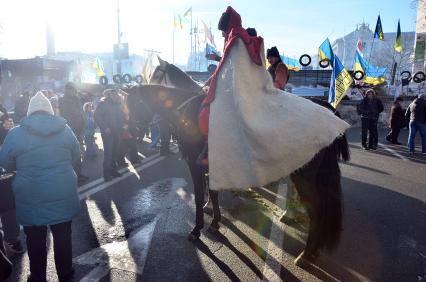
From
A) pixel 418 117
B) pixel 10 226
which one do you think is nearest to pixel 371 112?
pixel 418 117

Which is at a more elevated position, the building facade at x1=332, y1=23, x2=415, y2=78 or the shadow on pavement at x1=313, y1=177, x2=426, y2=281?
the building facade at x1=332, y1=23, x2=415, y2=78

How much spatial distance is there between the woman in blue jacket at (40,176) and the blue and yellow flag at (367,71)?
18.2 m

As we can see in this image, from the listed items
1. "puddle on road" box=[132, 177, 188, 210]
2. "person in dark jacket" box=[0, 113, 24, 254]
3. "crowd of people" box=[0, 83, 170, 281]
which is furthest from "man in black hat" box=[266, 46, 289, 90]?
"person in dark jacket" box=[0, 113, 24, 254]

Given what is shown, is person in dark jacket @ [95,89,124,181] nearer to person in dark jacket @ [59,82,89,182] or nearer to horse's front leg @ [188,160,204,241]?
person in dark jacket @ [59,82,89,182]

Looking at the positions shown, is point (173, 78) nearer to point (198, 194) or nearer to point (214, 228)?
point (198, 194)

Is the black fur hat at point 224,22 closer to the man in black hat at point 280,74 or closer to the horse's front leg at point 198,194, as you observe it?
the horse's front leg at point 198,194

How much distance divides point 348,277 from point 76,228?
3.47 metres

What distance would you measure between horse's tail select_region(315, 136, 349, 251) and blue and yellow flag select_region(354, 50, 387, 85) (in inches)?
653

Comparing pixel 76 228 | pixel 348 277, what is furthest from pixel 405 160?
pixel 76 228

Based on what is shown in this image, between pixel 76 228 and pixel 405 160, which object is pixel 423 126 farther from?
pixel 76 228

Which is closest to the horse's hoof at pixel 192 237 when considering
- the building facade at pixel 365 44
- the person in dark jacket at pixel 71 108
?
Answer: the person in dark jacket at pixel 71 108

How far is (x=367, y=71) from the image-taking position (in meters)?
20.3

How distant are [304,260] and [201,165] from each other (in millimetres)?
1578

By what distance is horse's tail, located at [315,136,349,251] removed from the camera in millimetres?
3605
